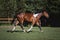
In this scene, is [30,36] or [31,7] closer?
[30,36]

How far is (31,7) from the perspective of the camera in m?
37.5

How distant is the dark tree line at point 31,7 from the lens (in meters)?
37.1

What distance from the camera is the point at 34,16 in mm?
22359

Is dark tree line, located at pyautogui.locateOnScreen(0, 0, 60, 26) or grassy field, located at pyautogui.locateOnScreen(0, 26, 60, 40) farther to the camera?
dark tree line, located at pyautogui.locateOnScreen(0, 0, 60, 26)

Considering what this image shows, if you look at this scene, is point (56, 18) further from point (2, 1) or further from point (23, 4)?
point (2, 1)

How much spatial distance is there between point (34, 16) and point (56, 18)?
15.7 metres

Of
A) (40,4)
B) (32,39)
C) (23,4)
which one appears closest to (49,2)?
(40,4)

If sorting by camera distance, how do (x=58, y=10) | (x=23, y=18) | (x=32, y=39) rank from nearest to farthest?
1. (x=32, y=39)
2. (x=23, y=18)
3. (x=58, y=10)

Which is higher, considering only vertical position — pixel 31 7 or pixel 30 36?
pixel 30 36

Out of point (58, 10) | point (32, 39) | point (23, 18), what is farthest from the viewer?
point (58, 10)

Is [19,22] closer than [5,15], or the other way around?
[19,22]

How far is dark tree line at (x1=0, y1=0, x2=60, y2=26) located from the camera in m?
37.1

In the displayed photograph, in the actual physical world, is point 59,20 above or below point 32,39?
below

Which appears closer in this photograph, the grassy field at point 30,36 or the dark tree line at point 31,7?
the grassy field at point 30,36
